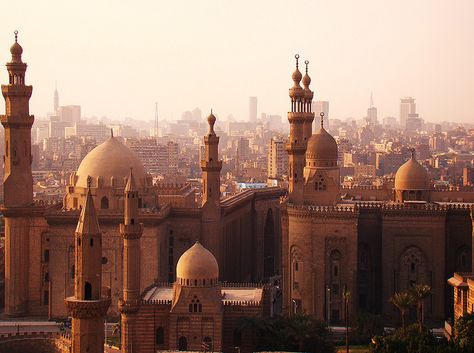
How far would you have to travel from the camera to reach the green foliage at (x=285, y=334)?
1603 inches

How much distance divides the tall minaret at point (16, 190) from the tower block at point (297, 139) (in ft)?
38.8

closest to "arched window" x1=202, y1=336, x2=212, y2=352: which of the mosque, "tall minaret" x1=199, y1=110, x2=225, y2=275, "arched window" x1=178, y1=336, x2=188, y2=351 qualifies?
"arched window" x1=178, y1=336, x2=188, y2=351

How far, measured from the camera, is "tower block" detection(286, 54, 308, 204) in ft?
163

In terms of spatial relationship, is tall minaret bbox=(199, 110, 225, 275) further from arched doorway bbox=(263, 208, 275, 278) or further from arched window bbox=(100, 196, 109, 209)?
arched doorway bbox=(263, 208, 275, 278)

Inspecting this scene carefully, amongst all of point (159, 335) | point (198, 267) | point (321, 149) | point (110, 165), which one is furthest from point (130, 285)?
point (321, 149)

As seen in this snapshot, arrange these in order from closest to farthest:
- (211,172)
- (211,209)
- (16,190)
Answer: (211,172) < (16,190) < (211,209)

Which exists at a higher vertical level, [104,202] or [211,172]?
[211,172]

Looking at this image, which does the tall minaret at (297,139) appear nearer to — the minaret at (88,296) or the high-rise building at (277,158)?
the minaret at (88,296)

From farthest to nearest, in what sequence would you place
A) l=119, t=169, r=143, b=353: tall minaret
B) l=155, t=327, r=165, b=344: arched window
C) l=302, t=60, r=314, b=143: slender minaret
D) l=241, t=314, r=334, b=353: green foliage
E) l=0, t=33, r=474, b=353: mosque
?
l=302, t=60, r=314, b=143: slender minaret, l=0, t=33, r=474, b=353: mosque, l=155, t=327, r=165, b=344: arched window, l=241, t=314, r=334, b=353: green foliage, l=119, t=169, r=143, b=353: tall minaret

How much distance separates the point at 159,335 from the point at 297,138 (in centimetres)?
1360

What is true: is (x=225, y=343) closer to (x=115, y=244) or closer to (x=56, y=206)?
(x=115, y=244)

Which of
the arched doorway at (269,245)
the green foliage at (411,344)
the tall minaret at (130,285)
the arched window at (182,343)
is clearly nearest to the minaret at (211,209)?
the tall minaret at (130,285)

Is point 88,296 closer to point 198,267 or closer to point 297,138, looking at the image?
point 198,267

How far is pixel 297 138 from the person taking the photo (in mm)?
51156
